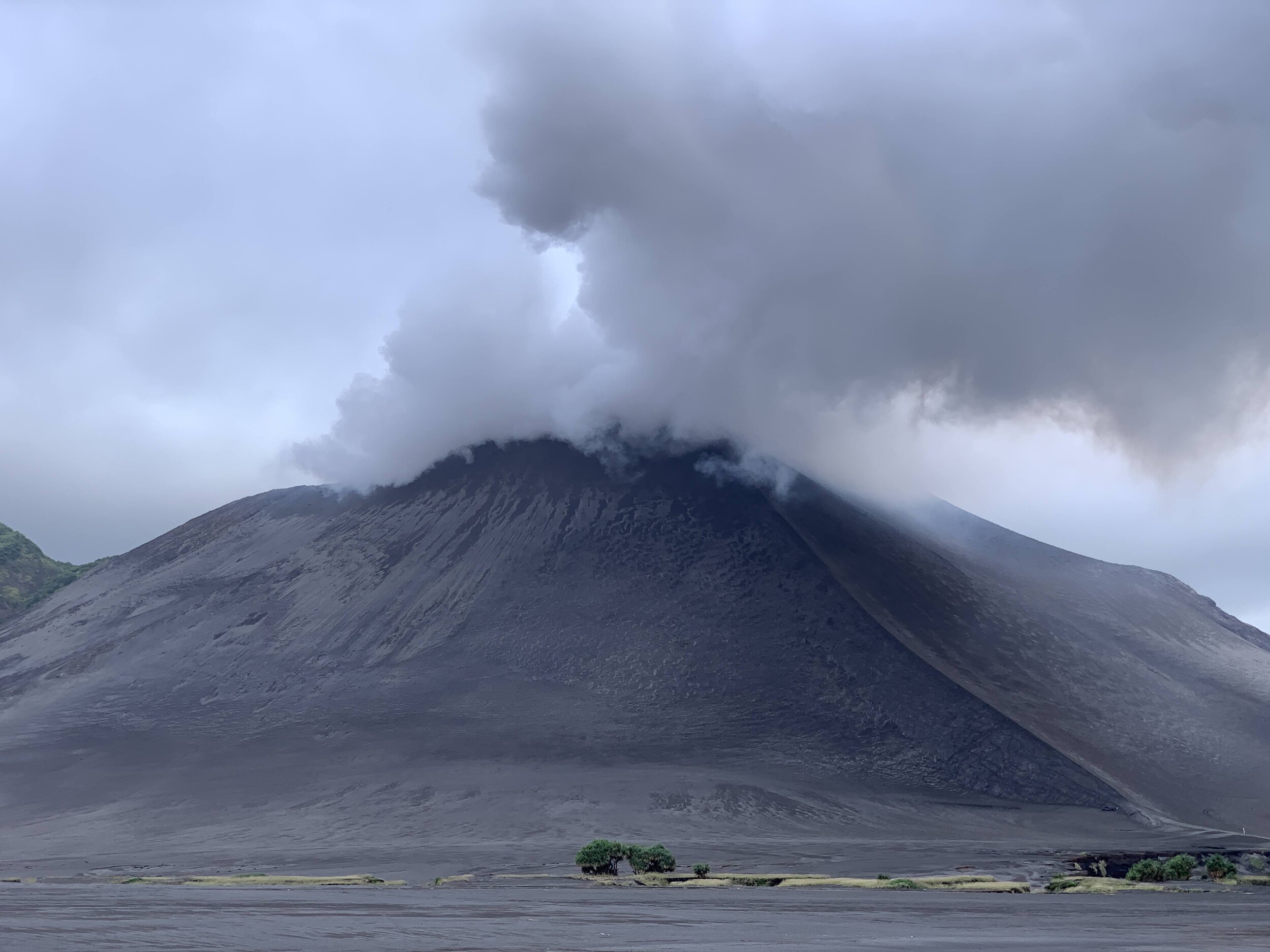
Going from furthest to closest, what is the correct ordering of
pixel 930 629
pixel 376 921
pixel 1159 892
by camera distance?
pixel 930 629 → pixel 1159 892 → pixel 376 921

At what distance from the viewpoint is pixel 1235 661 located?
594 ft

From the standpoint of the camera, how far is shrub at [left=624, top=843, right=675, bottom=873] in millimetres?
80250

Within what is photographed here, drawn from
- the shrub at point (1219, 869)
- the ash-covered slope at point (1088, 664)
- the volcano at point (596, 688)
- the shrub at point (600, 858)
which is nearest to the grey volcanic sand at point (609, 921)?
the shrub at point (600, 858)

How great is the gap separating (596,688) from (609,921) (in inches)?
3605

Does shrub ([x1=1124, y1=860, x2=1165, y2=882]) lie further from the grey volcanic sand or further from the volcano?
the volcano

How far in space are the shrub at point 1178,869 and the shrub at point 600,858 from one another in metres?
34.9

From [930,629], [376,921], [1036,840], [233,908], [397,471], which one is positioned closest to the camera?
[376,921]

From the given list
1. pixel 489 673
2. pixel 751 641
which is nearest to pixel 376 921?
pixel 489 673

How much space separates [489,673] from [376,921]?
95306mm

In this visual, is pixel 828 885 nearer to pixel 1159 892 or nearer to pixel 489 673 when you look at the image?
pixel 1159 892

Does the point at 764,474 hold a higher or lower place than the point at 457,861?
higher

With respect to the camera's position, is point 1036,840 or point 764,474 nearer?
point 1036,840

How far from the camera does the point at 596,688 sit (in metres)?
140

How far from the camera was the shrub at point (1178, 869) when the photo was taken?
82875mm
